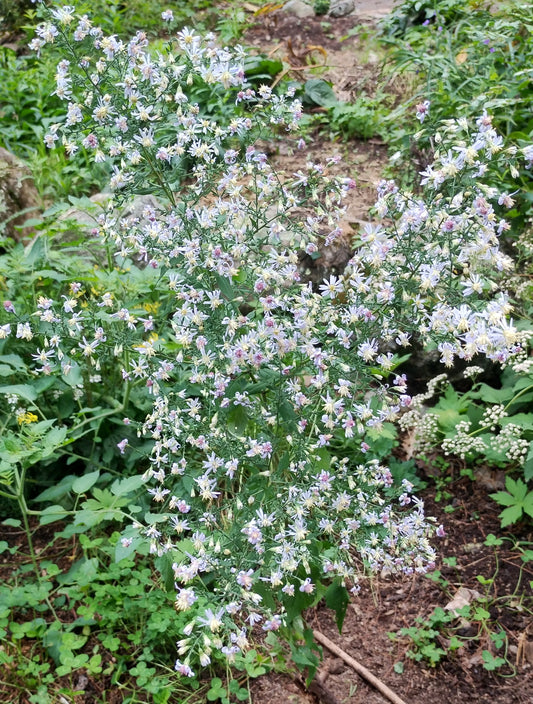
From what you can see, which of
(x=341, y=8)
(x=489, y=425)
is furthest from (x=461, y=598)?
(x=341, y=8)

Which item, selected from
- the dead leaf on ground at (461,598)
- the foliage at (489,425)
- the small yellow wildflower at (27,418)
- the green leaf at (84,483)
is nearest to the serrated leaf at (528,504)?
the foliage at (489,425)

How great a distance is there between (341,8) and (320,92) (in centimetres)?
237

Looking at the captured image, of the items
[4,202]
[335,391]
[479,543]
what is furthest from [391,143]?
[335,391]

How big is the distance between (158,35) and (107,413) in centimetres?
513

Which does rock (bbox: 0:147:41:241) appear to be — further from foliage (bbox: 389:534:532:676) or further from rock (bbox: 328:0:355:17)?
rock (bbox: 328:0:355:17)

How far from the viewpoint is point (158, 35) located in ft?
22.1

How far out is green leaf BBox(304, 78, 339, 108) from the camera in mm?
5301

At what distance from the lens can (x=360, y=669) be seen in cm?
251

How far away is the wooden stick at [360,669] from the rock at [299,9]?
6352mm

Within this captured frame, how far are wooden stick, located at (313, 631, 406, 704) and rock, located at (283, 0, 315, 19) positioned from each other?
20.8 feet

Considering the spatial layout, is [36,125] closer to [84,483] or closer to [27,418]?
[27,418]

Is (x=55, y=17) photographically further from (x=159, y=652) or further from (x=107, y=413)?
(x=159, y=652)

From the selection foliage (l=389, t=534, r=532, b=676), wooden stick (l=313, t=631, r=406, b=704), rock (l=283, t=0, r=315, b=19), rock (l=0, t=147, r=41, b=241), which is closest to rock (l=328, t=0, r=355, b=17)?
rock (l=283, t=0, r=315, b=19)

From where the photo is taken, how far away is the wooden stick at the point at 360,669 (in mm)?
2416
